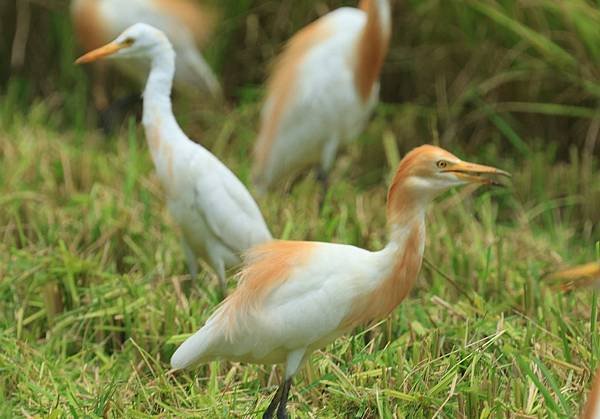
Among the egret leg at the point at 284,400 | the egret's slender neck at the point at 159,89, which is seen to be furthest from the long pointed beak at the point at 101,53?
the egret leg at the point at 284,400

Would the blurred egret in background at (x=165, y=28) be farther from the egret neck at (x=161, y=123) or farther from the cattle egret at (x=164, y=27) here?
the egret neck at (x=161, y=123)

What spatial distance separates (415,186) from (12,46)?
446 cm

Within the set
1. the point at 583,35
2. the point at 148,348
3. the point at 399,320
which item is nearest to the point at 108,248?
the point at 148,348

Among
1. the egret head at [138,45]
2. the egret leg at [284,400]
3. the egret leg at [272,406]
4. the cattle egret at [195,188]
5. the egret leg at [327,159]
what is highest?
the egret head at [138,45]

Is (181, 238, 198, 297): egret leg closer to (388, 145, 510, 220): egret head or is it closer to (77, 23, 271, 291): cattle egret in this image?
(77, 23, 271, 291): cattle egret

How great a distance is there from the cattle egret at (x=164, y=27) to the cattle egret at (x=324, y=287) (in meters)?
3.37

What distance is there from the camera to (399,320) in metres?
3.42

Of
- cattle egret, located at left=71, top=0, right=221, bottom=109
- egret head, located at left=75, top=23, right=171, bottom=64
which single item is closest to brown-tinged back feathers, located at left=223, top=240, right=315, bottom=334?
egret head, located at left=75, top=23, right=171, bottom=64

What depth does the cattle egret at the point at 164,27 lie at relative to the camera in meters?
6.08

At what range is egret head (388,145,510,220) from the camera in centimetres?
263

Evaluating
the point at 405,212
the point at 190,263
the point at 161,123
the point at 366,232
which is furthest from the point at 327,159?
the point at 405,212

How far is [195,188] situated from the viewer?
366 centimetres

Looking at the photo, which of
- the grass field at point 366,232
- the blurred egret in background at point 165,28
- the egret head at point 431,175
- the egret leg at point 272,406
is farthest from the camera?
the blurred egret in background at point 165,28

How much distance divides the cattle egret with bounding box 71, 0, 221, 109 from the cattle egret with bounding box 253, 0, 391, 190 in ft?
3.19
